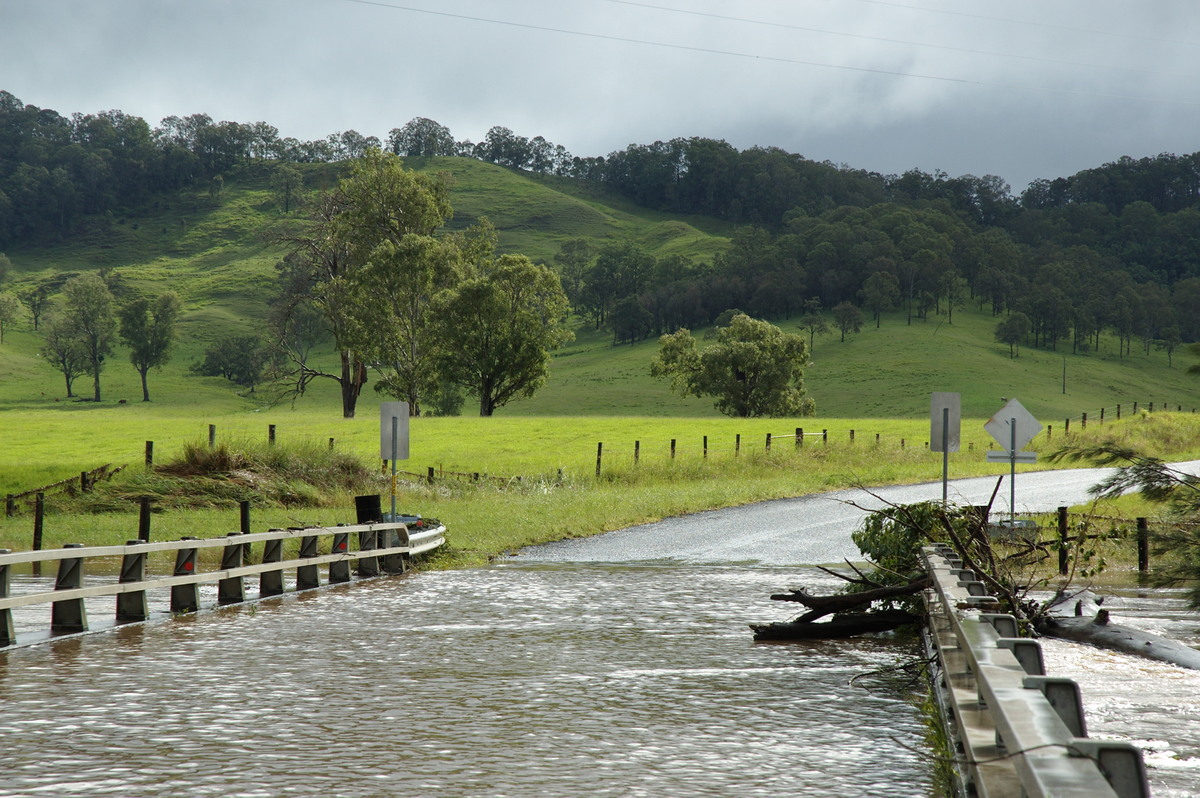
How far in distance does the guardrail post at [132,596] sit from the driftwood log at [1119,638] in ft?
32.5

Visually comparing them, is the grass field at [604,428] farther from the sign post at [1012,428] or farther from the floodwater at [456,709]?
the floodwater at [456,709]

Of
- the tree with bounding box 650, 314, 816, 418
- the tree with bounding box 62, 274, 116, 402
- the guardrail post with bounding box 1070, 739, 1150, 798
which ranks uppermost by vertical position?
the tree with bounding box 62, 274, 116, 402

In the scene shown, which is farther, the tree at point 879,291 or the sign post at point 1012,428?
the tree at point 879,291

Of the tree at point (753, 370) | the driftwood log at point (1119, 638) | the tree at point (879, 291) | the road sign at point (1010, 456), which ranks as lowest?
the driftwood log at point (1119, 638)

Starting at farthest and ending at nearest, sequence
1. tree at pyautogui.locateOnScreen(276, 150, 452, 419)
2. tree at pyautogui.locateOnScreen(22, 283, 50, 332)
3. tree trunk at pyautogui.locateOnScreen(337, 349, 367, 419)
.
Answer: tree at pyautogui.locateOnScreen(22, 283, 50, 332) → tree trunk at pyautogui.locateOnScreen(337, 349, 367, 419) → tree at pyautogui.locateOnScreen(276, 150, 452, 419)

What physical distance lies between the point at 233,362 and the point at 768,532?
126195 millimetres

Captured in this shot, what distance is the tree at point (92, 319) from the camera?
433ft

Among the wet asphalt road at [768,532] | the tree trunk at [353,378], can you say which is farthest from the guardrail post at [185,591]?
the tree trunk at [353,378]

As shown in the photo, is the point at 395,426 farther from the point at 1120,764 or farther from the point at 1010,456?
the point at 1120,764

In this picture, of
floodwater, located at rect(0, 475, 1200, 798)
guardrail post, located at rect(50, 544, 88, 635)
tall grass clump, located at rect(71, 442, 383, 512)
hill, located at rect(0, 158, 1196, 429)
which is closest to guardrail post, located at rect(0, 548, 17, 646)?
floodwater, located at rect(0, 475, 1200, 798)

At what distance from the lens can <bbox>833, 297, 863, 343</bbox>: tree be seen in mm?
149250

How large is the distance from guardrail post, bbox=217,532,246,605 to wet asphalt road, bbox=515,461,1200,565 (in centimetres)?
734

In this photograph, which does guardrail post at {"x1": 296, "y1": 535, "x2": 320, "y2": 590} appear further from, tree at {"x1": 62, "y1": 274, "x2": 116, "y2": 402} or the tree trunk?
tree at {"x1": 62, "y1": 274, "x2": 116, "y2": 402}

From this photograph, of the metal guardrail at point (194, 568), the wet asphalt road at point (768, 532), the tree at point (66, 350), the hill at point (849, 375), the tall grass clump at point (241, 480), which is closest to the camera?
the metal guardrail at point (194, 568)
